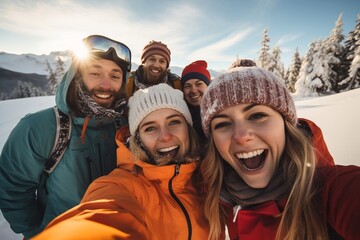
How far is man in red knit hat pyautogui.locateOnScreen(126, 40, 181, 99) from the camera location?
494 cm

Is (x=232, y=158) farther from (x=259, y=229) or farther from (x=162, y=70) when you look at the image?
(x=162, y=70)

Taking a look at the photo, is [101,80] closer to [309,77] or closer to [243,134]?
[243,134]

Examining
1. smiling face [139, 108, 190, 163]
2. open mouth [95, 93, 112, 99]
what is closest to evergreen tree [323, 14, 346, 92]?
smiling face [139, 108, 190, 163]

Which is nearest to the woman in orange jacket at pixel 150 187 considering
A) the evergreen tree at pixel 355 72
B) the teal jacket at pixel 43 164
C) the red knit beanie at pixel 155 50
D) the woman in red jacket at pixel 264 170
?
the woman in red jacket at pixel 264 170

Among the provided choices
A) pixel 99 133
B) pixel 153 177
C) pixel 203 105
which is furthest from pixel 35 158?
pixel 203 105

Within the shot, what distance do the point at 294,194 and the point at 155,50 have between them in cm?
473

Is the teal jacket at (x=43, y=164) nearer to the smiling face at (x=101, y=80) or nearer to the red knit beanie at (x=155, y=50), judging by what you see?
the smiling face at (x=101, y=80)

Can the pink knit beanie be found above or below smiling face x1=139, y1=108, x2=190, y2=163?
above

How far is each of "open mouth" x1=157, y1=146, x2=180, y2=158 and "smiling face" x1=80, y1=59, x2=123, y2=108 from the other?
126cm

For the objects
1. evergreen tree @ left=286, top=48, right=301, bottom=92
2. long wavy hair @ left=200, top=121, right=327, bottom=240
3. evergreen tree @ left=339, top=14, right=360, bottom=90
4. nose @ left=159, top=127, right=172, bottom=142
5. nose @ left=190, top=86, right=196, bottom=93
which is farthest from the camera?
evergreen tree @ left=286, top=48, right=301, bottom=92

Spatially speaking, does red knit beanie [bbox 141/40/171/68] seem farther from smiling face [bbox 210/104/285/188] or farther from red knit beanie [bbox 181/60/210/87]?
smiling face [bbox 210/104/285/188]

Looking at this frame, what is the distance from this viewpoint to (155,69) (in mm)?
5094

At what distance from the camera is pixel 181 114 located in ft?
8.71

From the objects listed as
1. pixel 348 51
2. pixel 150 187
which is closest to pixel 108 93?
pixel 150 187
